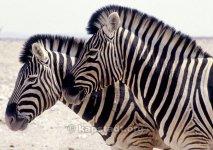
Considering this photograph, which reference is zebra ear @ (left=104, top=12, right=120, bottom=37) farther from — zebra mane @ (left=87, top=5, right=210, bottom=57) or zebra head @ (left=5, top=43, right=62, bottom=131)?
zebra head @ (left=5, top=43, right=62, bottom=131)

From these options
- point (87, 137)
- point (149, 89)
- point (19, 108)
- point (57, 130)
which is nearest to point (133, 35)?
point (149, 89)

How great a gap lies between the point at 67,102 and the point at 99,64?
1.17 metres

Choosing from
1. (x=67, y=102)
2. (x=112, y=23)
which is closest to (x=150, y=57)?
(x=112, y=23)

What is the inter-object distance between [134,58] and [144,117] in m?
1.20

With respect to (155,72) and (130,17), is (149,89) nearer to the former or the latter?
(155,72)

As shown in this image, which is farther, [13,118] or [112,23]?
[13,118]

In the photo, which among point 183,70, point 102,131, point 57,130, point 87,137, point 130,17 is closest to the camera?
point 183,70

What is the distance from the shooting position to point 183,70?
5.74 m

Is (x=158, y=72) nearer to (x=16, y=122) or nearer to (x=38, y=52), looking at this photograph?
(x=38, y=52)

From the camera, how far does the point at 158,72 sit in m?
5.84

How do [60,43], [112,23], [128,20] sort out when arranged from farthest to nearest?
[60,43]
[128,20]
[112,23]

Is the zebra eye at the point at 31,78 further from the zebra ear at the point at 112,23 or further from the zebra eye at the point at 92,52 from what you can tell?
the zebra ear at the point at 112,23

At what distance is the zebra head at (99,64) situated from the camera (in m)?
5.85

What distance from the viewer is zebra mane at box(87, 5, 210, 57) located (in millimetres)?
5988
